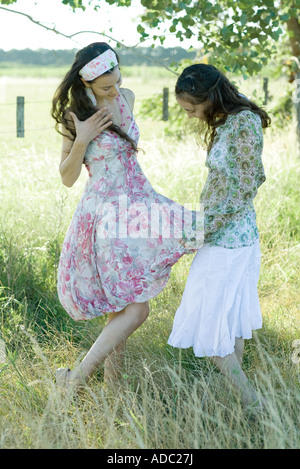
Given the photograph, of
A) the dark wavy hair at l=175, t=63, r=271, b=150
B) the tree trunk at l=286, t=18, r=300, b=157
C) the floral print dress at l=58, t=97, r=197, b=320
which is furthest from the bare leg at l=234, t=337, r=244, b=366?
the tree trunk at l=286, t=18, r=300, b=157

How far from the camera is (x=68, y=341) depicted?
339 cm

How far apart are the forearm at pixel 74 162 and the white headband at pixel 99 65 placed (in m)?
0.30

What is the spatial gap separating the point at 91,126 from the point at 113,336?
38.3 inches

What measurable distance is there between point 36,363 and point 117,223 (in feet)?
3.12

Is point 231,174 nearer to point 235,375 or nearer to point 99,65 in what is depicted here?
point 99,65

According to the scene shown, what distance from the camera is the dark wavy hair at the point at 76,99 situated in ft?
9.32

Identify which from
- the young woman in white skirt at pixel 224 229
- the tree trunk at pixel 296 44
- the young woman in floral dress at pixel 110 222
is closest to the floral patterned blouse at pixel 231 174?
the young woman in white skirt at pixel 224 229

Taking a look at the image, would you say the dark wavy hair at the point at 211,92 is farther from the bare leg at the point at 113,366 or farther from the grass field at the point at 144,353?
the bare leg at the point at 113,366

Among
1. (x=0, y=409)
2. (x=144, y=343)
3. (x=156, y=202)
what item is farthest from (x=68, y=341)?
(x=156, y=202)

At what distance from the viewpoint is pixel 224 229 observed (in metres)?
2.70

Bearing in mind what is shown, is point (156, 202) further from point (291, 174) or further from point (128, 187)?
point (291, 174)

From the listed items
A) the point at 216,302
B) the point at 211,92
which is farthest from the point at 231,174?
the point at 216,302

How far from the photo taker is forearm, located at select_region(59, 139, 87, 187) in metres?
2.83

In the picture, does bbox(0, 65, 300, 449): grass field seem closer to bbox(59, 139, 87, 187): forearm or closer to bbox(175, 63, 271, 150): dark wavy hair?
bbox(59, 139, 87, 187): forearm
